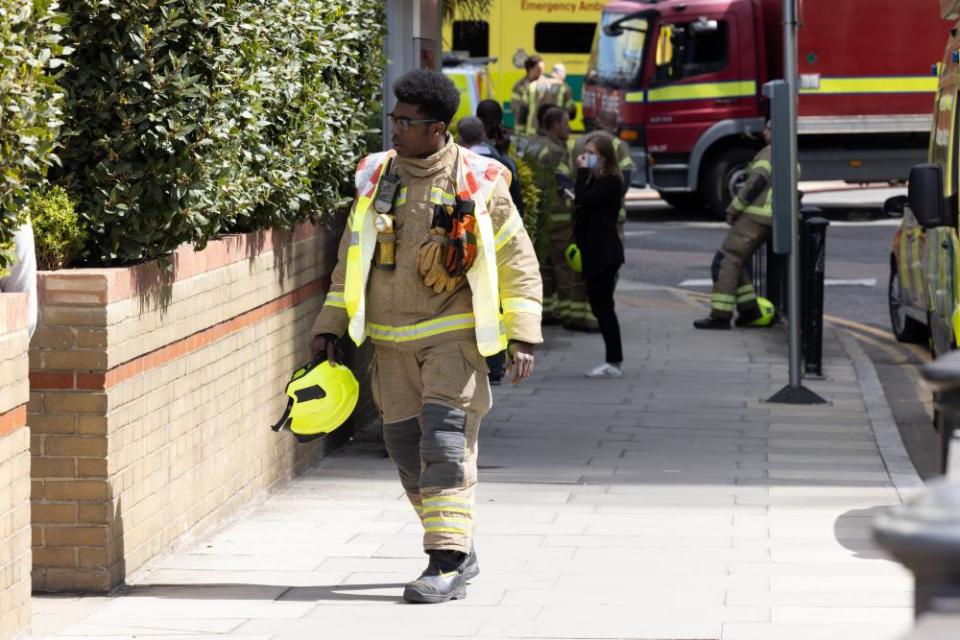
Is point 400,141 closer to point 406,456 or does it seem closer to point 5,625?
point 406,456

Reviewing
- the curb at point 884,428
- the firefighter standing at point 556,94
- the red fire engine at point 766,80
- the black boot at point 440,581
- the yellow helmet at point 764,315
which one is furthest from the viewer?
the firefighter standing at point 556,94

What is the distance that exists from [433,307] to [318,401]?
1.71ft

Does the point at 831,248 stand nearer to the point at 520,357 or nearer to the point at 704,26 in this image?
the point at 704,26

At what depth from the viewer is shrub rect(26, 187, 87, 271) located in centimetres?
579

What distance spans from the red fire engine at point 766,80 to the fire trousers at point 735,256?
28.7ft

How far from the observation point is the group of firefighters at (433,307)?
604 cm

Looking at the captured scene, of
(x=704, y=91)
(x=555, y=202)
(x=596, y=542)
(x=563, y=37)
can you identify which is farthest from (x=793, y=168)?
(x=563, y=37)

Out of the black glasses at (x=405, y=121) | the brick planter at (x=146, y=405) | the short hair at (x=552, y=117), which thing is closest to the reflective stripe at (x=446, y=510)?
the brick planter at (x=146, y=405)

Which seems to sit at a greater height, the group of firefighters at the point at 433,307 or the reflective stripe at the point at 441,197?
the reflective stripe at the point at 441,197

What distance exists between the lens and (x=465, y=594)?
609 cm

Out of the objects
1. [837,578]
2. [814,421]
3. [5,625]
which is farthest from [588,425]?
[5,625]

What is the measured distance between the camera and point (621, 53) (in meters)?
24.6

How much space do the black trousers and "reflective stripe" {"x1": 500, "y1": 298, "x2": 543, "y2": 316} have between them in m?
5.88

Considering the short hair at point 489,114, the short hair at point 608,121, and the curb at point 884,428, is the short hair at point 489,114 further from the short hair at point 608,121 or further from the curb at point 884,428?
the curb at point 884,428
